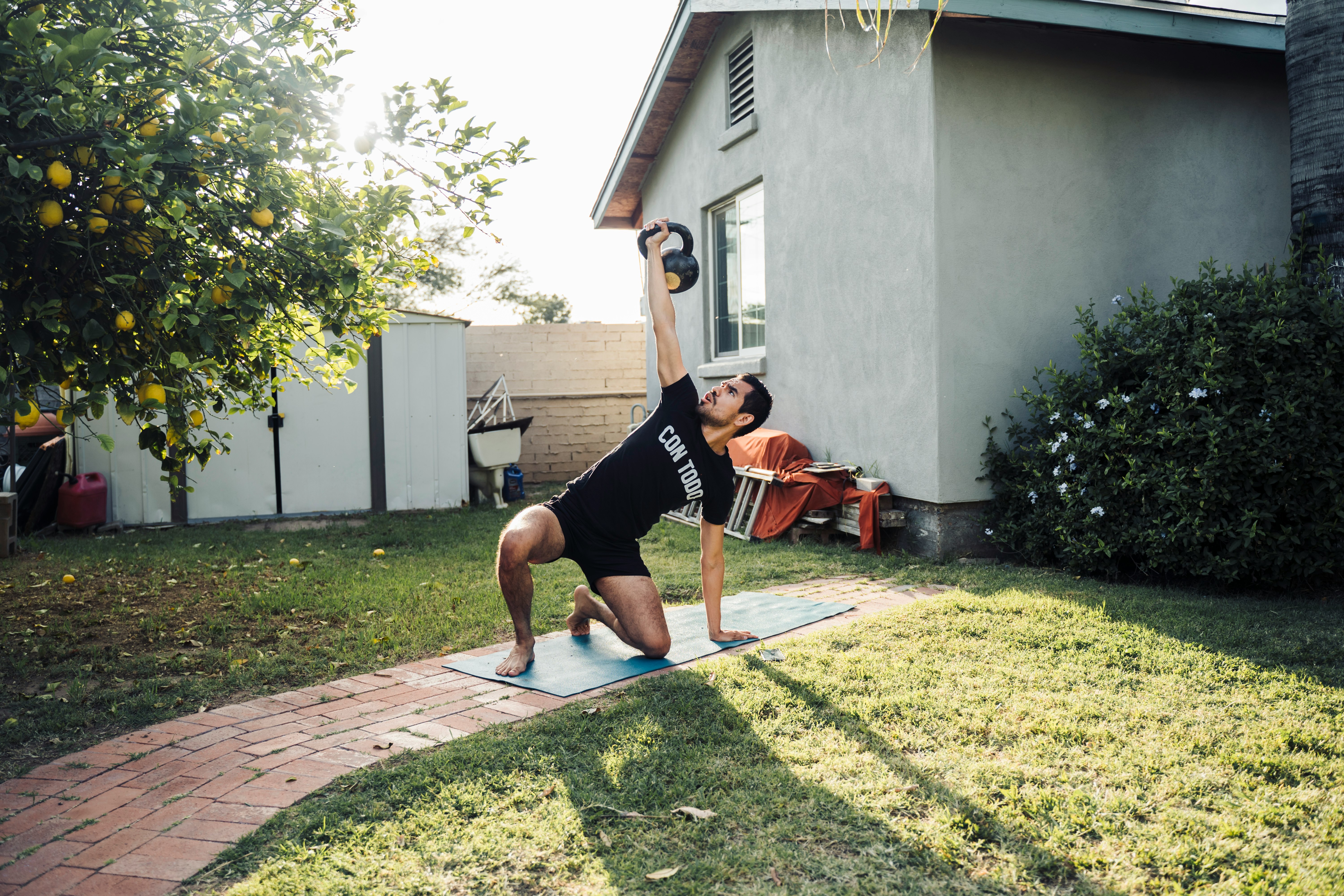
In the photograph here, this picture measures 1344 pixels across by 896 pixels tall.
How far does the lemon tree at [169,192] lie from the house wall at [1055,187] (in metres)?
3.67

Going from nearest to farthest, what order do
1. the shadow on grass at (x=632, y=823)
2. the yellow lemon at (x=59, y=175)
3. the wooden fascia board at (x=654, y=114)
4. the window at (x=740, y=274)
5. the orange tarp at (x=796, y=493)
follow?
the shadow on grass at (x=632, y=823)
the yellow lemon at (x=59, y=175)
the orange tarp at (x=796, y=493)
the window at (x=740, y=274)
the wooden fascia board at (x=654, y=114)

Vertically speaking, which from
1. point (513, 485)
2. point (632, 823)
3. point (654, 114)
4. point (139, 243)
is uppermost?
point (654, 114)

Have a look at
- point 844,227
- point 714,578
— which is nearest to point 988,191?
point 844,227

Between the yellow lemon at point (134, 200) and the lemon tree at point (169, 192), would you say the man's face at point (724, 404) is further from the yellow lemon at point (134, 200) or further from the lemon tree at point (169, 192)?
the yellow lemon at point (134, 200)

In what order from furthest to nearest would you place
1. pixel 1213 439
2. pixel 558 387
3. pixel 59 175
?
pixel 558 387 < pixel 1213 439 < pixel 59 175

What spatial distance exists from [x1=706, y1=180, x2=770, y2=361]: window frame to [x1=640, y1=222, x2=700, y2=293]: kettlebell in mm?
5143

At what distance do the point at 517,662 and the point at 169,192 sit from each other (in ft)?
7.69

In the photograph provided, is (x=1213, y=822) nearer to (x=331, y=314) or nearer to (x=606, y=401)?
(x=331, y=314)

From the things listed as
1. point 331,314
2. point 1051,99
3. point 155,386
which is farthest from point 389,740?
point 1051,99

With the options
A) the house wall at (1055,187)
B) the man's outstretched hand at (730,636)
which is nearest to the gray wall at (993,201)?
the house wall at (1055,187)

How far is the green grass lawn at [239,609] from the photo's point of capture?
3.89 m

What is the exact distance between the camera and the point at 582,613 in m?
4.64

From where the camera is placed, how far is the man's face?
4168 mm

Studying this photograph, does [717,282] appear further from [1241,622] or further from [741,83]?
[1241,622]
